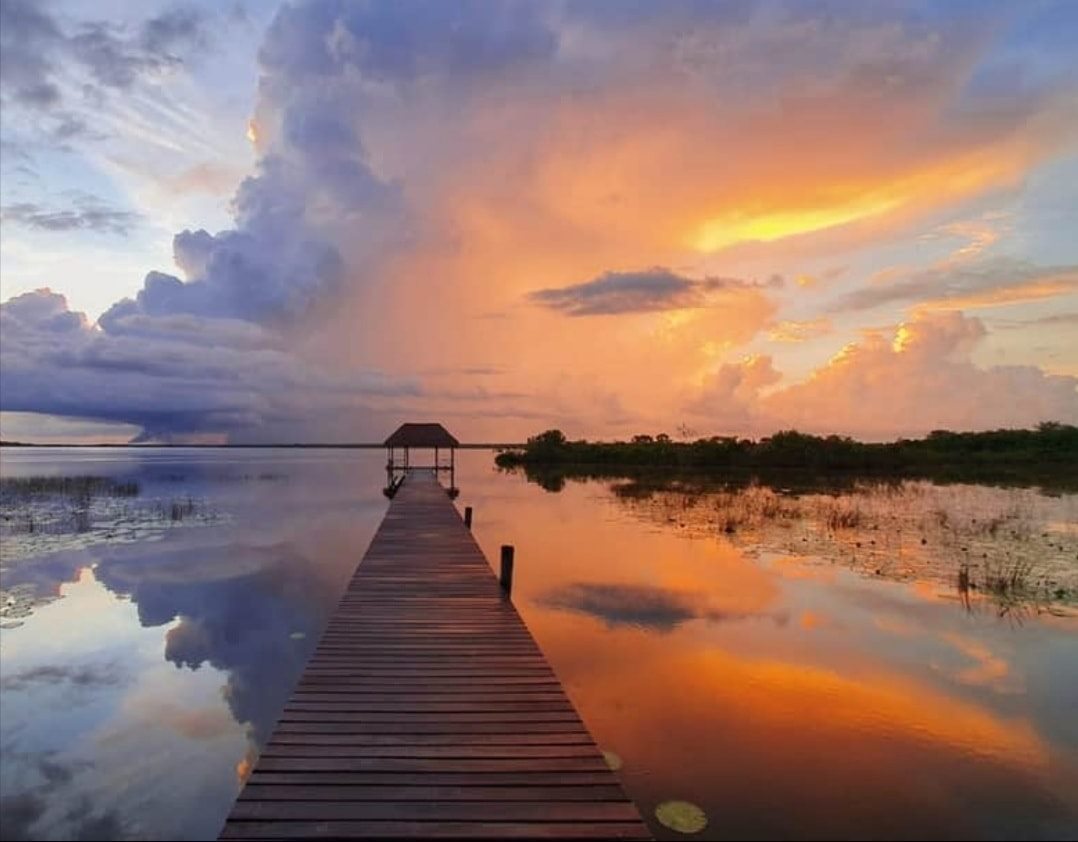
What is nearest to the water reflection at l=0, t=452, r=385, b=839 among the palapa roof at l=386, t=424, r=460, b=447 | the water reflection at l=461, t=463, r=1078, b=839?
the water reflection at l=461, t=463, r=1078, b=839

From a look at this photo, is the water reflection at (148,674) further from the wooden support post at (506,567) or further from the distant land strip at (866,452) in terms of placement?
the distant land strip at (866,452)

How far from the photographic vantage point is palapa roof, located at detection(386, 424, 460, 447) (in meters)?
30.7

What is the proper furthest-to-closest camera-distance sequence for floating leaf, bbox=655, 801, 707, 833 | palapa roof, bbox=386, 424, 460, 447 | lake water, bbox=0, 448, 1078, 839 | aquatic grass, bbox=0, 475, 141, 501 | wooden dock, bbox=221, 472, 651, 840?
palapa roof, bbox=386, 424, 460, 447, aquatic grass, bbox=0, 475, 141, 501, lake water, bbox=0, 448, 1078, 839, floating leaf, bbox=655, 801, 707, 833, wooden dock, bbox=221, 472, 651, 840

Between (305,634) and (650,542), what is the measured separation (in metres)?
10.0

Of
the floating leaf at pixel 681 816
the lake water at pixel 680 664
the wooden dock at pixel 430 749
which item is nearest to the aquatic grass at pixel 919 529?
the lake water at pixel 680 664

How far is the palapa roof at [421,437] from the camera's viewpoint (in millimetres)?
30719

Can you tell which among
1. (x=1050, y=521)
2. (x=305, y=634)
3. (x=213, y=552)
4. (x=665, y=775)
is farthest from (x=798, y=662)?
(x=1050, y=521)

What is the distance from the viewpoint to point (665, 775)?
615 centimetres

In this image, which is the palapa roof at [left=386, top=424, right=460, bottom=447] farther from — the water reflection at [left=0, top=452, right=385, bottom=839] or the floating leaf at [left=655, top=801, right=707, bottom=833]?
the floating leaf at [left=655, top=801, right=707, bottom=833]

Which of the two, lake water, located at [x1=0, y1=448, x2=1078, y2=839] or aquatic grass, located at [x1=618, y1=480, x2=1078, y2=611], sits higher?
aquatic grass, located at [x1=618, y1=480, x2=1078, y2=611]

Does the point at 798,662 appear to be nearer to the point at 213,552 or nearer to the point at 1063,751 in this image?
the point at 1063,751

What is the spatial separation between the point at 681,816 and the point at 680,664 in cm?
391

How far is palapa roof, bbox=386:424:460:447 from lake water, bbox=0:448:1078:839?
32.1 ft

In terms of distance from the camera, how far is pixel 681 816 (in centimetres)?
545
